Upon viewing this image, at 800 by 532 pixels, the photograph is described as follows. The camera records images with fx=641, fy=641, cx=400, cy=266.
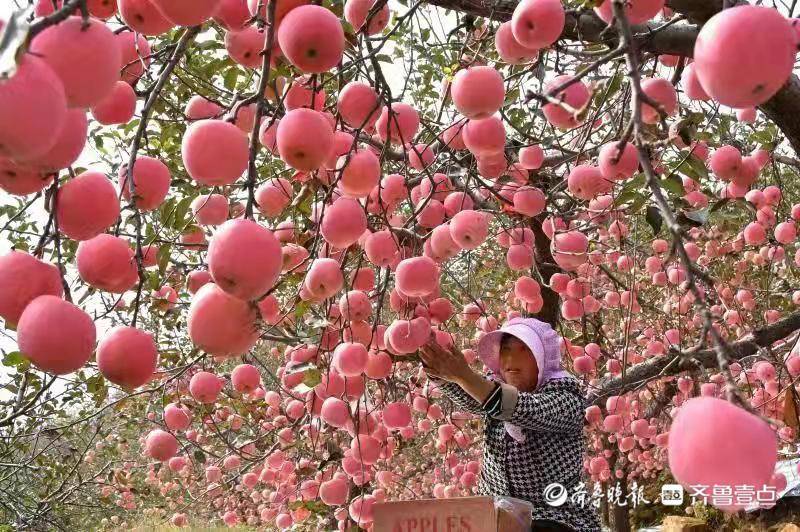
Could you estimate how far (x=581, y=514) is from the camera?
212 cm

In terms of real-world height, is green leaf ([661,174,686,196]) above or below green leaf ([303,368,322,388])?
above

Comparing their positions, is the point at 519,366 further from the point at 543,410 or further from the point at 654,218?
the point at 654,218

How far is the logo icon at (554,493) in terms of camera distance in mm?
2092

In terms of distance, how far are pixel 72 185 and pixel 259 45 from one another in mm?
485

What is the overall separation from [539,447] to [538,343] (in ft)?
1.21

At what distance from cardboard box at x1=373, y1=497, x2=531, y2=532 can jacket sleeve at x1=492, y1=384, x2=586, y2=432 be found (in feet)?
0.96

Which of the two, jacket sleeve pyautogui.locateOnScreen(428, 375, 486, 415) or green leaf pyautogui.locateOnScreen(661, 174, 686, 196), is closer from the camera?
green leaf pyautogui.locateOnScreen(661, 174, 686, 196)

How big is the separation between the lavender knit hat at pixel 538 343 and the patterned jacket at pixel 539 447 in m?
0.07

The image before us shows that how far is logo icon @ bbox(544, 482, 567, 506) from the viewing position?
82.4 inches

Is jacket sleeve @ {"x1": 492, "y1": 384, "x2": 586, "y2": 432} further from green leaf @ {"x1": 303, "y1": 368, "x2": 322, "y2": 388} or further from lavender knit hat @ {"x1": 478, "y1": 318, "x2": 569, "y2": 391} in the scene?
green leaf @ {"x1": 303, "y1": 368, "x2": 322, "y2": 388}

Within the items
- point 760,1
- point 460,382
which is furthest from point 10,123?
point 760,1

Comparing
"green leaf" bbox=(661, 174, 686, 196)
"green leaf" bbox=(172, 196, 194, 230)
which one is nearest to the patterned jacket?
"green leaf" bbox=(661, 174, 686, 196)

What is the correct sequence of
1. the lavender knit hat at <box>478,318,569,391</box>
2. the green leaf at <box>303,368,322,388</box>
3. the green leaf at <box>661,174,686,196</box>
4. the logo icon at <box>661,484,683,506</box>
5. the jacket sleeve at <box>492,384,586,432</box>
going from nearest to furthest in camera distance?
the green leaf at <box>661,174,686,196</box> → the green leaf at <box>303,368,322,388</box> → the jacket sleeve at <box>492,384,586,432</box> → the logo icon at <box>661,484,683,506</box> → the lavender knit hat at <box>478,318,569,391</box>

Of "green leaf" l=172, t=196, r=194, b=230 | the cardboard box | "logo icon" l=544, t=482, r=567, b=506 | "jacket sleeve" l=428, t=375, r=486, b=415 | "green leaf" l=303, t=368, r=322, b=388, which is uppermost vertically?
"green leaf" l=172, t=196, r=194, b=230
